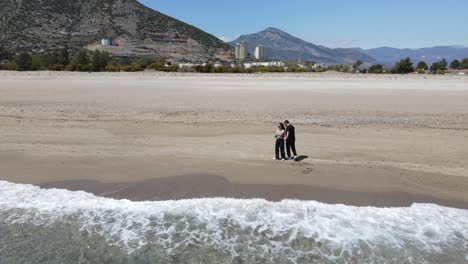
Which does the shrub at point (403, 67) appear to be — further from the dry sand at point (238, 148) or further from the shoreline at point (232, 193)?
the shoreline at point (232, 193)

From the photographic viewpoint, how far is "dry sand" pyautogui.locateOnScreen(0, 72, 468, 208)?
36.3ft

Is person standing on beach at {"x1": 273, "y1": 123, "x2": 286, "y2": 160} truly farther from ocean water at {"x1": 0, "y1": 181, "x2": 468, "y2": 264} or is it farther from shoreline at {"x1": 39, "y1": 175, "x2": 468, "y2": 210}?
ocean water at {"x1": 0, "y1": 181, "x2": 468, "y2": 264}

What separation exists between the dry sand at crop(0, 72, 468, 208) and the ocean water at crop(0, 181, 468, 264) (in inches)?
27.8

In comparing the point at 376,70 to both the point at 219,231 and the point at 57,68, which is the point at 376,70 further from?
the point at 219,231

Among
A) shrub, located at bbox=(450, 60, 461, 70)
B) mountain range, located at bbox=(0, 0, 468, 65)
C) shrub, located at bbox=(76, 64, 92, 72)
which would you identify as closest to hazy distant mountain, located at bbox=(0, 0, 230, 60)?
mountain range, located at bbox=(0, 0, 468, 65)

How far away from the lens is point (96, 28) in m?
123

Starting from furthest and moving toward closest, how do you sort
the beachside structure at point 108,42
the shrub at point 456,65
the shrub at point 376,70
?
the beachside structure at point 108,42
the shrub at point 456,65
the shrub at point 376,70

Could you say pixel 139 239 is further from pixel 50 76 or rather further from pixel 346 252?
pixel 50 76

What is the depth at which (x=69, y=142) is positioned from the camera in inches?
608

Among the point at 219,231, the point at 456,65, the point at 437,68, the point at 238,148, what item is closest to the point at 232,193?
the point at 219,231

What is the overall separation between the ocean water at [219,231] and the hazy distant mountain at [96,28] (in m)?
97.0

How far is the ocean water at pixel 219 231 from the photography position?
25.2 feet

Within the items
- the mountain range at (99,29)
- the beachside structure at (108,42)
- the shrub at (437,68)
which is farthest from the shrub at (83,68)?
the beachside structure at (108,42)

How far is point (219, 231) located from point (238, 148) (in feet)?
19.8
